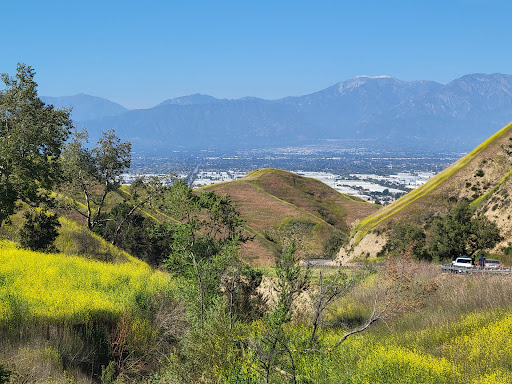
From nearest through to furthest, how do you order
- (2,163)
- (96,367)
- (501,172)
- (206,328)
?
(206,328), (96,367), (2,163), (501,172)

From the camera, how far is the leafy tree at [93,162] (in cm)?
3691

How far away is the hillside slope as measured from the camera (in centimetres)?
6234

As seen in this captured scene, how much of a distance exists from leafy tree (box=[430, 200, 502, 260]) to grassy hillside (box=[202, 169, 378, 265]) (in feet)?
66.2

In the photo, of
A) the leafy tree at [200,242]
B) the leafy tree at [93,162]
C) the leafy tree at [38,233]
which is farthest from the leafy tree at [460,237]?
the leafy tree at [38,233]

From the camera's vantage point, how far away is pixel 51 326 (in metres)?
16.5

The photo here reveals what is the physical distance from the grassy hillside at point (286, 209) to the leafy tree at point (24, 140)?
36.5m

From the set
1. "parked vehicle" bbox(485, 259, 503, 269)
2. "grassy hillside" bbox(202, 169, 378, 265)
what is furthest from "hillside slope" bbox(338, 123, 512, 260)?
"parked vehicle" bbox(485, 259, 503, 269)

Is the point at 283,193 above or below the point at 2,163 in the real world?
below

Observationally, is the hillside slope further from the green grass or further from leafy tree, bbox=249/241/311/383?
leafy tree, bbox=249/241/311/383

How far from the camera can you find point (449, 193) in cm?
6544

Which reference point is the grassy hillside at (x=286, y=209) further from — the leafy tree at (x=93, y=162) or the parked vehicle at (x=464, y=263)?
the parked vehicle at (x=464, y=263)

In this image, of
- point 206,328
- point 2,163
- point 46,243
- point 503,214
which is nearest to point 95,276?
point 2,163

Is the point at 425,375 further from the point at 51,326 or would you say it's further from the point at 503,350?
the point at 51,326

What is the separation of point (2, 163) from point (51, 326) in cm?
814
